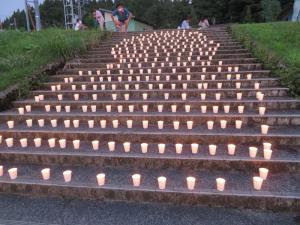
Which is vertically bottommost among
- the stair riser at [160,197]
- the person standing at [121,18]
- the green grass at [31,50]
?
the stair riser at [160,197]

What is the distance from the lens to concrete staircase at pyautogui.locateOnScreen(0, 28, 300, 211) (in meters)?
3.01

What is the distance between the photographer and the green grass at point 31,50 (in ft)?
20.3

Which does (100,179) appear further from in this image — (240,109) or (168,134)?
(240,109)

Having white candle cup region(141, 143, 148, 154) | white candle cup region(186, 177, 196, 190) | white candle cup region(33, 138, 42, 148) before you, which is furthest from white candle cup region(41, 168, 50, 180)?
white candle cup region(186, 177, 196, 190)

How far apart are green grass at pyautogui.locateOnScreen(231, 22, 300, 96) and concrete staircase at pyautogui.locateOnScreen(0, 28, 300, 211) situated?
8.3 inches

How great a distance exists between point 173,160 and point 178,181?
343 millimetres

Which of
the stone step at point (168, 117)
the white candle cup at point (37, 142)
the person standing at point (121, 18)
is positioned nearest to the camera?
the white candle cup at point (37, 142)

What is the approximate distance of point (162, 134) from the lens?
12.8 ft

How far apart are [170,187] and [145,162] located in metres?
0.60

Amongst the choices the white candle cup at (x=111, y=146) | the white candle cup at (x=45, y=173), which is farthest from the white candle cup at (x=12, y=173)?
the white candle cup at (x=111, y=146)

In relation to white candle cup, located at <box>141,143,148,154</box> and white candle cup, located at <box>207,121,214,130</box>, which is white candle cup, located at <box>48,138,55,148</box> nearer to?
white candle cup, located at <box>141,143,148,154</box>

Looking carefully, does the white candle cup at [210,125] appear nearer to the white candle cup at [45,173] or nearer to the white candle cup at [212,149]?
the white candle cup at [212,149]

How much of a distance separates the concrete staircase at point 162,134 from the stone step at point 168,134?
0.01 meters

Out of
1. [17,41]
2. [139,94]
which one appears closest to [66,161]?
[139,94]
